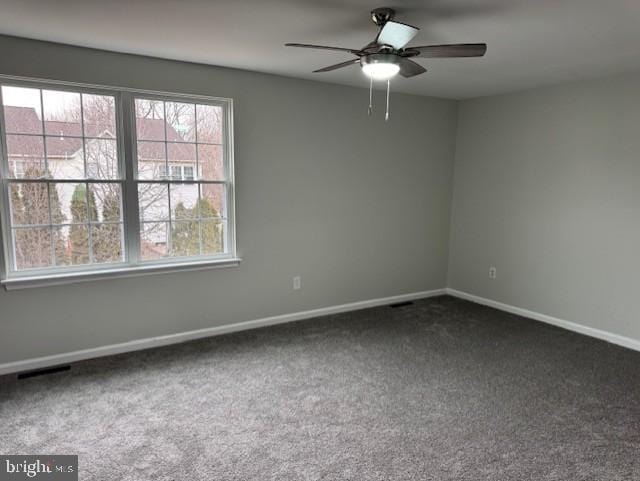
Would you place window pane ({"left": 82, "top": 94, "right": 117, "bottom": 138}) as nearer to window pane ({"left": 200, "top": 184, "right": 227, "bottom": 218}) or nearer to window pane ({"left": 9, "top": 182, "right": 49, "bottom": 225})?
window pane ({"left": 9, "top": 182, "right": 49, "bottom": 225})

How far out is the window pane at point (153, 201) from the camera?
3.41 m

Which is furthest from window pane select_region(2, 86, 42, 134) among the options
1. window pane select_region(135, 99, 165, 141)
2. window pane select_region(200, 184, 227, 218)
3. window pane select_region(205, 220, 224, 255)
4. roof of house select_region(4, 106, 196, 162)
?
window pane select_region(205, 220, 224, 255)

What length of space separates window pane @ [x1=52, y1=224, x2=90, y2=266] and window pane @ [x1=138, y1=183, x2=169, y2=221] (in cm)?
45

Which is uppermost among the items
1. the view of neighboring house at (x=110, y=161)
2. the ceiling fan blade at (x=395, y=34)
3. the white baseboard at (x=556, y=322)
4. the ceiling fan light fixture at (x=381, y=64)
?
the ceiling fan blade at (x=395, y=34)

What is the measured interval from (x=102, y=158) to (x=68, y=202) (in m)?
0.41

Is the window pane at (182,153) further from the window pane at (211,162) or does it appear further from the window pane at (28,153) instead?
the window pane at (28,153)

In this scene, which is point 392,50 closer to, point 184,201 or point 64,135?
point 184,201

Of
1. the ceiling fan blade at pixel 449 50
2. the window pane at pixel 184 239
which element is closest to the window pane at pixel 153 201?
the window pane at pixel 184 239

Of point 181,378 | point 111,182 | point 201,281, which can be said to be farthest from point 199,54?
point 181,378

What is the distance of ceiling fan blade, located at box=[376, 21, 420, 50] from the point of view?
1945 mm

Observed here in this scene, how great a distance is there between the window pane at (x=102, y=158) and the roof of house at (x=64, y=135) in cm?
5

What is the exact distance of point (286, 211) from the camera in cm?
403

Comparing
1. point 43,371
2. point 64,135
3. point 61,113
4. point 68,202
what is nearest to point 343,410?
point 43,371

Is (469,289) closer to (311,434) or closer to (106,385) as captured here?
(311,434)
